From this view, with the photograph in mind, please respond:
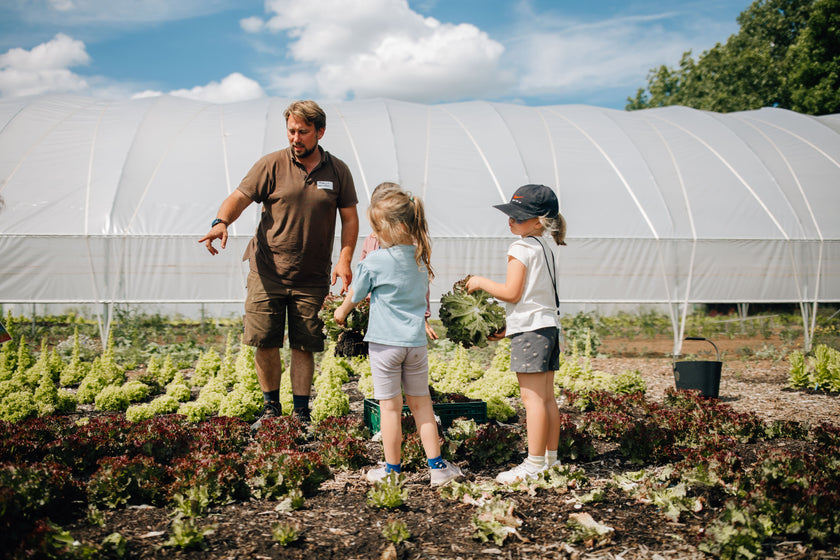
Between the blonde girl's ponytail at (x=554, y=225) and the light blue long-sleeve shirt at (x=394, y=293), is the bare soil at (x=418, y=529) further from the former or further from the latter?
the blonde girl's ponytail at (x=554, y=225)

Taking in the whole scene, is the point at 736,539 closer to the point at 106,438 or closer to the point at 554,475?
the point at 554,475

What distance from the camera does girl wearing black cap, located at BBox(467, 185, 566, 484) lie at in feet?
10.6

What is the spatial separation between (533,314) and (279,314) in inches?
78.7

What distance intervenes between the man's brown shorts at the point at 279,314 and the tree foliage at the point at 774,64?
65.2 feet

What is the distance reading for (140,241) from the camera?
362 inches

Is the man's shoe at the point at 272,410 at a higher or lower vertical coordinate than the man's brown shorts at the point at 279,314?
lower

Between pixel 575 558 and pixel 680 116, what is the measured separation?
13.0m

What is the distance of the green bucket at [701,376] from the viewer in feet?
18.5

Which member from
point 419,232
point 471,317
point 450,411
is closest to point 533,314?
point 471,317

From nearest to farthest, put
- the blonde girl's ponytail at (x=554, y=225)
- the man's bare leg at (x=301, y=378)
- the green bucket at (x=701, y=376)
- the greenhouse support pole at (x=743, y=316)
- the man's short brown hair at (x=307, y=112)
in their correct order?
the blonde girl's ponytail at (x=554, y=225) → the man's short brown hair at (x=307, y=112) → the man's bare leg at (x=301, y=378) → the green bucket at (x=701, y=376) → the greenhouse support pole at (x=743, y=316)

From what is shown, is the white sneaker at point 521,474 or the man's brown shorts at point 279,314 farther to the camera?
the man's brown shorts at point 279,314

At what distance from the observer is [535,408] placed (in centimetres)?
324

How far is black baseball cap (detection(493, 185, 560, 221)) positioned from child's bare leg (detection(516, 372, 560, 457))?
0.91 metres

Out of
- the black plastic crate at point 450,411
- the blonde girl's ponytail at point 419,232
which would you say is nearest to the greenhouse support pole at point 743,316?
the black plastic crate at point 450,411
